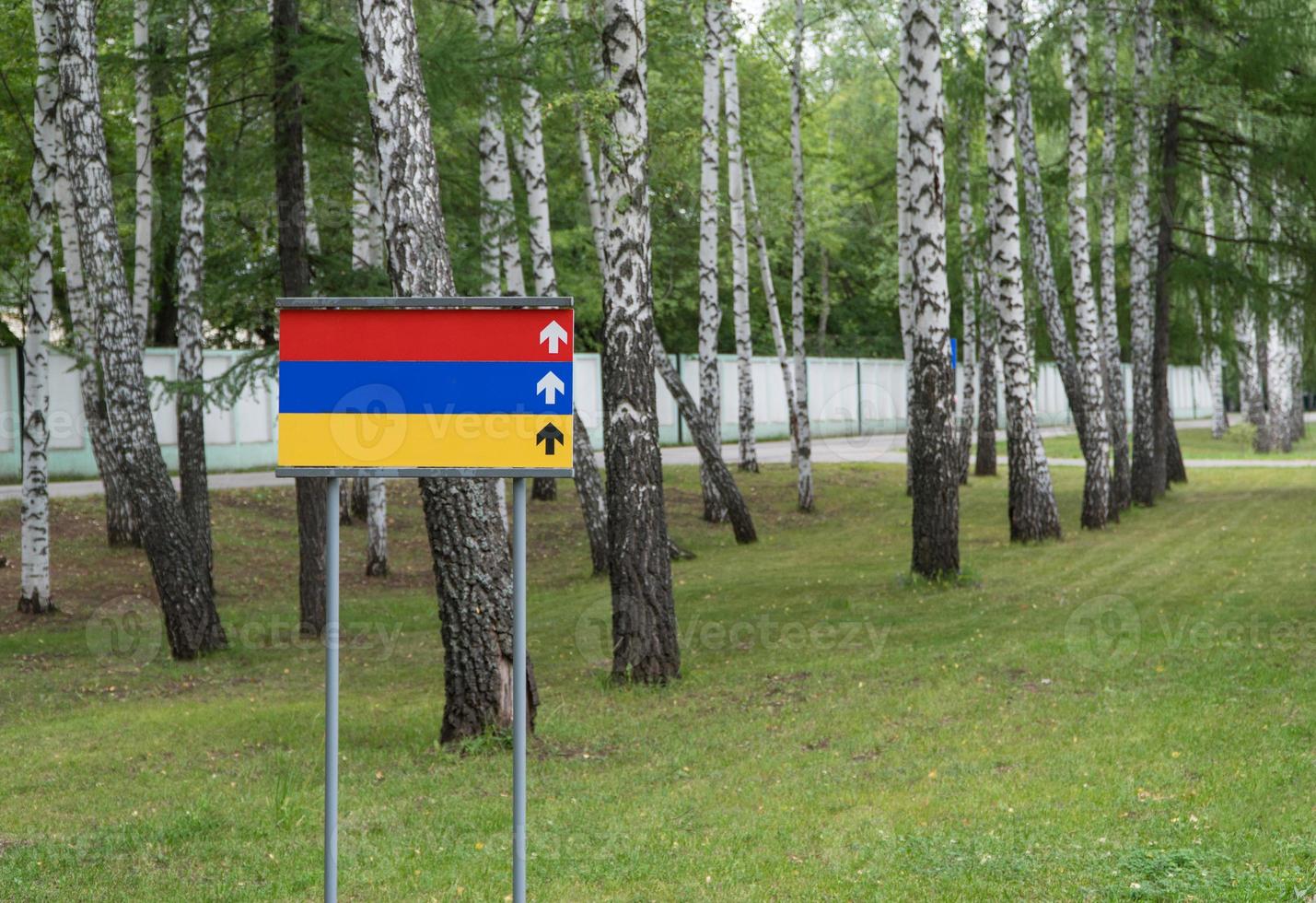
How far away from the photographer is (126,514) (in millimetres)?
17594

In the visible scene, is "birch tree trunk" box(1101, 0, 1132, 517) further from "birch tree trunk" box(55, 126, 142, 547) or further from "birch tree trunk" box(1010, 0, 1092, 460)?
"birch tree trunk" box(55, 126, 142, 547)

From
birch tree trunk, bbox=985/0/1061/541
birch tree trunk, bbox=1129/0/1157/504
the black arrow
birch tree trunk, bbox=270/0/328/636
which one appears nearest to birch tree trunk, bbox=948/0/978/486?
birch tree trunk, bbox=1129/0/1157/504

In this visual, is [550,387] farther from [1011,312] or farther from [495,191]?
[1011,312]

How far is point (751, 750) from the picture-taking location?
782 cm

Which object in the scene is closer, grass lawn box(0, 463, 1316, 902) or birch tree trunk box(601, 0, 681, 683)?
grass lawn box(0, 463, 1316, 902)

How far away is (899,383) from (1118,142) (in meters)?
23.2

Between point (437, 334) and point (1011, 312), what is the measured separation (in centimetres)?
1220

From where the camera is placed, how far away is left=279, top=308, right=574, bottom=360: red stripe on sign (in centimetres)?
488

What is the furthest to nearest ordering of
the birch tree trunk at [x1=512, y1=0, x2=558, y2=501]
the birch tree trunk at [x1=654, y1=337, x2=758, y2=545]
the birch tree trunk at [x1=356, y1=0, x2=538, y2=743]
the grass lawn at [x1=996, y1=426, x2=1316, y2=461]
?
the grass lawn at [x1=996, y1=426, x2=1316, y2=461] < the birch tree trunk at [x1=654, y1=337, x2=758, y2=545] < the birch tree trunk at [x1=512, y1=0, x2=558, y2=501] < the birch tree trunk at [x1=356, y1=0, x2=538, y2=743]

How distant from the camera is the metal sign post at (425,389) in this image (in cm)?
486

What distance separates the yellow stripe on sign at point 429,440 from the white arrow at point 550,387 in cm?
6

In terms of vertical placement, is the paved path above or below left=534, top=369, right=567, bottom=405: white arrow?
below

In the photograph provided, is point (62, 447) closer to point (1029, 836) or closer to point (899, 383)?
point (1029, 836)

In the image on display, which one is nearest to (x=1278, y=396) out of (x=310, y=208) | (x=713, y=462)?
(x=713, y=462)
